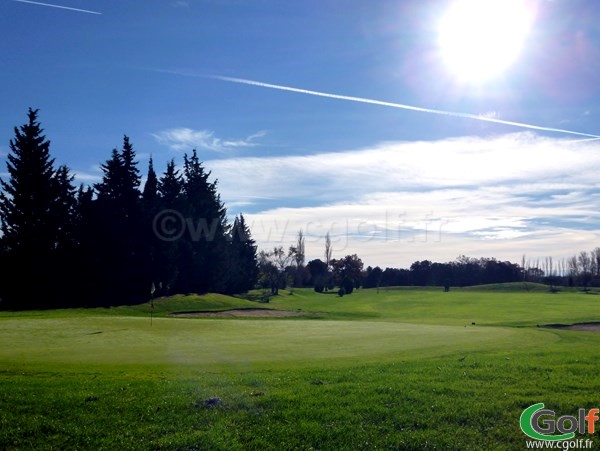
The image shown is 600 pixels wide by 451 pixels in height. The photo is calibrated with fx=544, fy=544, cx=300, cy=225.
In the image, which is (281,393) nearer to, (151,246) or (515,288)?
(151,246)

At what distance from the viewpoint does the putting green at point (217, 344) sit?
50.1ft

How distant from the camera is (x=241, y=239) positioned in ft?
273

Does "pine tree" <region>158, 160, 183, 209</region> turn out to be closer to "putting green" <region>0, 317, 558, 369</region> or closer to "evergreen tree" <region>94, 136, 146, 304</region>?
"evergreen tree" <region>94, 136, 146, 304</region>

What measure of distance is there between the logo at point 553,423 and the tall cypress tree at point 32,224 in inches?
1934

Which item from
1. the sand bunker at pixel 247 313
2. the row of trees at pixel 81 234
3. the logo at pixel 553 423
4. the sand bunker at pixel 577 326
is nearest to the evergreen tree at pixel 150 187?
the row of trees at pixel 81 234

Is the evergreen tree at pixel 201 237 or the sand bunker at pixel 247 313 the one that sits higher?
the evergreen tree at pixel 201 237

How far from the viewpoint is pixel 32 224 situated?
5222 cm

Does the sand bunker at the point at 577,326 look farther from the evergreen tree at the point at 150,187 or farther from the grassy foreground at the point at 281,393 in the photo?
the evergreen tree at the point at 150,187

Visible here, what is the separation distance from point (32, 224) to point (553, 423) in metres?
52.5

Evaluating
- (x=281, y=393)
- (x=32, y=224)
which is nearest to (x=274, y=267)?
(x=32, y=224)

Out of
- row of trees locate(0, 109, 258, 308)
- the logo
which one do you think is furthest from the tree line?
the logo

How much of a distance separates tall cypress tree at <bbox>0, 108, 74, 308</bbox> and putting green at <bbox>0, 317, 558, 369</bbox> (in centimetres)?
2725

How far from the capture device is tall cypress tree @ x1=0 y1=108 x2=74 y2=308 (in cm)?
5128

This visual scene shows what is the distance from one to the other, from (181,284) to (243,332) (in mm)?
40688
